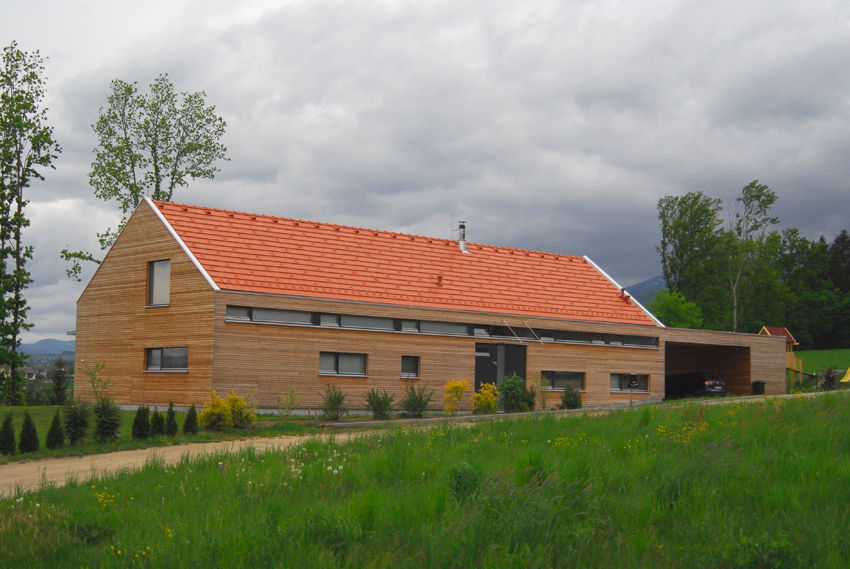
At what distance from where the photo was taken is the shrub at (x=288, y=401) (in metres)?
25.5

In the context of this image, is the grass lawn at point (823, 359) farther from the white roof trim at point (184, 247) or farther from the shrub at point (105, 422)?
the shrub at point (105, 422)

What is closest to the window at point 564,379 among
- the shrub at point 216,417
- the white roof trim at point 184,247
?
the white roof trim at point 184,247

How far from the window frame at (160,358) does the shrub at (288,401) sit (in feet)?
10.2

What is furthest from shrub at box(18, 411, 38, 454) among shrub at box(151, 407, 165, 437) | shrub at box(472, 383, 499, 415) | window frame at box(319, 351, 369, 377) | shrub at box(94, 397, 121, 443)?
shrub at box(472, 383, 499, 415)

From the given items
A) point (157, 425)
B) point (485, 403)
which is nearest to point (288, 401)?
point (485, 403)

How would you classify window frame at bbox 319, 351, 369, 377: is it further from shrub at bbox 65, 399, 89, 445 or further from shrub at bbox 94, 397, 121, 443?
shrub at bbox 65, 399, 89, 445

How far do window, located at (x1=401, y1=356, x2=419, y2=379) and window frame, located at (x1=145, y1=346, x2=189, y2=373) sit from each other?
751 cm

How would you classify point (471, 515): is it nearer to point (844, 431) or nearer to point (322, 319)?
point (844, 431)

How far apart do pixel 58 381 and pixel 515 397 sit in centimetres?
2391

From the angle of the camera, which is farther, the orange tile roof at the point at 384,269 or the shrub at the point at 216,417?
the orange tile roof at the point at 384,269

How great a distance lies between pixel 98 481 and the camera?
1114 cm

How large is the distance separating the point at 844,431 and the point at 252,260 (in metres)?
21.0

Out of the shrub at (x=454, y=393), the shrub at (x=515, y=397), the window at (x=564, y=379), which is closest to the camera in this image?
the shrub at (x=454, y=393)

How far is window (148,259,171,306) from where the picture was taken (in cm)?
2842
